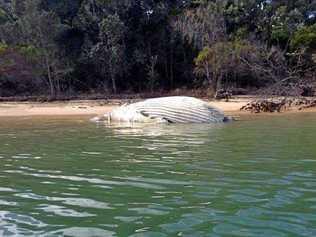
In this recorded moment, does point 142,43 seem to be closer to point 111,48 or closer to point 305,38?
point 111,48

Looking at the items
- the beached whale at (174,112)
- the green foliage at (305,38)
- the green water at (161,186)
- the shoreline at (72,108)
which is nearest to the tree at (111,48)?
the shoreline at (72,108)

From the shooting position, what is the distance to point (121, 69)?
120 feet

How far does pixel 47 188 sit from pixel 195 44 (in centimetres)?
3107

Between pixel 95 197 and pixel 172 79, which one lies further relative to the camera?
pixel 172 79

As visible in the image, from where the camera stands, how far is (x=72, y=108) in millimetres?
25094

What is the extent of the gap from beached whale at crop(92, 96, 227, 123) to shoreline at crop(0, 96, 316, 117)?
4594mm

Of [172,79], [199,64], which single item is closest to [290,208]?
[199,64]

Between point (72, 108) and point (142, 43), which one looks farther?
point (142, 43)

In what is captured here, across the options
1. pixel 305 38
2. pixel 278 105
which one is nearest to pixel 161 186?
pixel 278 105

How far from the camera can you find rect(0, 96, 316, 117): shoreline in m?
22.8

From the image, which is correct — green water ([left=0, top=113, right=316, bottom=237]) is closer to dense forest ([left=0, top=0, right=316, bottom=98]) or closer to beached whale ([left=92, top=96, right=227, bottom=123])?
beached whale ([left=92, top=96, right=227, bottom=123])

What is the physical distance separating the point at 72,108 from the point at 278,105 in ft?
31.5

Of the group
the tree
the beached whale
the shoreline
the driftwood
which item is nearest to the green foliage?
the shoreline

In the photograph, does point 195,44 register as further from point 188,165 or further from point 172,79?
point 188,165
